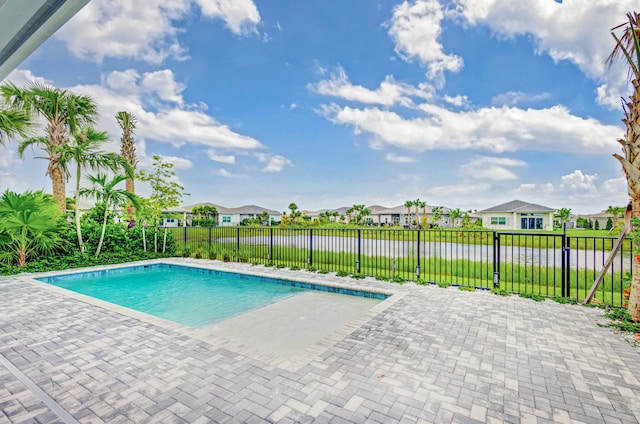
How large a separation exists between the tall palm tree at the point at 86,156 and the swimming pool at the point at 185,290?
70.9 inches

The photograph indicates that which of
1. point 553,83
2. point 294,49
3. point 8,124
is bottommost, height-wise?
point 8,124

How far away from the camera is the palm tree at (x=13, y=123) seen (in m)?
4.94

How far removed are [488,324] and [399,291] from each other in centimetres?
187

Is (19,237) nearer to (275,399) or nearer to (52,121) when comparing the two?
(52,121)

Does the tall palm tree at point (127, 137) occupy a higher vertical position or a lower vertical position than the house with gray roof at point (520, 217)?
higher

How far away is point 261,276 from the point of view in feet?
24.2

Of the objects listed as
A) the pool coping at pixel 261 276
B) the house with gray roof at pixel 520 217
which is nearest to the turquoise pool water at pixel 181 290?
the pool coping at pixel 261 276

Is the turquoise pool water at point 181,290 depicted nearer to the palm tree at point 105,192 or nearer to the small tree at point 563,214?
the palm tree at point 105,192

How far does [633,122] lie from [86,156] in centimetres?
1201

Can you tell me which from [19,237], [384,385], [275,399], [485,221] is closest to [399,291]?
[384,385]

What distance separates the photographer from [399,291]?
5.66 metres

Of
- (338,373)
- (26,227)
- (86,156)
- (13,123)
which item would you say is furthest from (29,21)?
(86,156)

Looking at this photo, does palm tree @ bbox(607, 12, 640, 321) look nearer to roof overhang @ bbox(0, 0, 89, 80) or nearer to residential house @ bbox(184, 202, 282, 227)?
roof overhang @ bbox(0, 0, 89, 80)

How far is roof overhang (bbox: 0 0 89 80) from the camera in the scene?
1369 mm
